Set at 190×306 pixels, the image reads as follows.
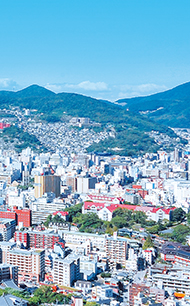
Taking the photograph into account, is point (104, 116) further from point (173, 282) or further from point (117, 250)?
point (173, 282)

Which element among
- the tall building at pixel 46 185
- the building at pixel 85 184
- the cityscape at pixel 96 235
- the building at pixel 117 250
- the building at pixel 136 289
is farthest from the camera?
→ the building at pixel 85 184

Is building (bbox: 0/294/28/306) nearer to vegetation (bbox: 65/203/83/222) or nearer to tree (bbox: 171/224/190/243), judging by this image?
tree (bbox: 171/224/190/243)

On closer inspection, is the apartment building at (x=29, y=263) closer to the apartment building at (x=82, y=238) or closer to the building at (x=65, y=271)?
the building at (x=65, y=271)

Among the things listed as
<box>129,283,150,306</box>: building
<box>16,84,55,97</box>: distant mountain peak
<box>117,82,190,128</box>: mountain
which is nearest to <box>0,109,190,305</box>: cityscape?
<box>129,283,150,306</box>: building

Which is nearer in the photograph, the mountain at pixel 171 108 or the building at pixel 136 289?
the building at pixel 136 289

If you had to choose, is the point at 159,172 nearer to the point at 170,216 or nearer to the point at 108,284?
the point at 170,216

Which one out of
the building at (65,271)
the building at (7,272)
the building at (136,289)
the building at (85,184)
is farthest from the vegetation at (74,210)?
the building at (136,289)
